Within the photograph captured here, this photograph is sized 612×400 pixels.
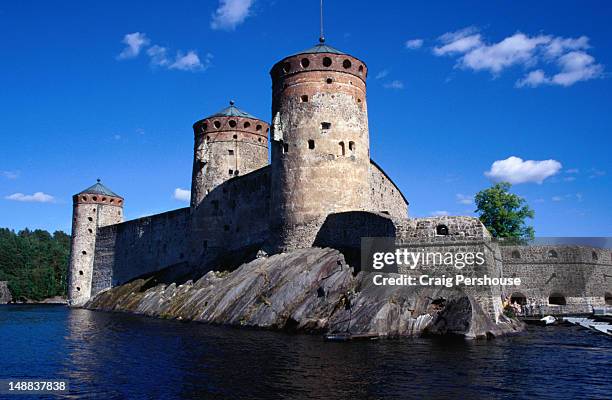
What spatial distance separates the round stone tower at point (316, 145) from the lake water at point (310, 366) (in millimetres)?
9736

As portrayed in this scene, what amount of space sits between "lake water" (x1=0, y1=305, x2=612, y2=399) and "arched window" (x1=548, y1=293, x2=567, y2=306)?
434 inches

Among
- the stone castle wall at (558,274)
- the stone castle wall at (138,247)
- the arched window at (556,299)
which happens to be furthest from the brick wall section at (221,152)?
the arched window at (556,299)

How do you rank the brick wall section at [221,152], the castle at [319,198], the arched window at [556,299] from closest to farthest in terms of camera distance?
1. the castle at [319,198]
2. the arched window at [556,299]
3. the brick wall section at [221,152]

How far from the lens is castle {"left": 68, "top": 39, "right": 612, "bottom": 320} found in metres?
27.3

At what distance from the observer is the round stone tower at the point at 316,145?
3050 cm

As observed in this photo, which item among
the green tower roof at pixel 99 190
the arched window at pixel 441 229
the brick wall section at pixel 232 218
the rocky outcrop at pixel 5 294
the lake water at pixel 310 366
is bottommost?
the lake water at pixel 310 366

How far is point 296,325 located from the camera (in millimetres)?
23219

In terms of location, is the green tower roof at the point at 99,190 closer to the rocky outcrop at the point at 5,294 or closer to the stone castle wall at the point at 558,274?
the rocky outcrop at the point at 5,294

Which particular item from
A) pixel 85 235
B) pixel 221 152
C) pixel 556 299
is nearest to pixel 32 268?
pixel 85 235

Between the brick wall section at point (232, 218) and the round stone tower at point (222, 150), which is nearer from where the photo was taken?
the brick wall section at point (232, 218)

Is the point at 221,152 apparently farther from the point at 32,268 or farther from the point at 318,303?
the point at 32,268

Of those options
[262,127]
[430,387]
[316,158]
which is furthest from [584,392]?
[262,127]

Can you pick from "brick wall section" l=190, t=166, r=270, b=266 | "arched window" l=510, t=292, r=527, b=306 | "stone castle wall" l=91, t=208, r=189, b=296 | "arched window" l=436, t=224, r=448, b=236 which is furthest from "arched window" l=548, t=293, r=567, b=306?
"stone castle wall" l=91, t=208, r=189, b=296

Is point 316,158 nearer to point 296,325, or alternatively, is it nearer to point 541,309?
point 296,325
